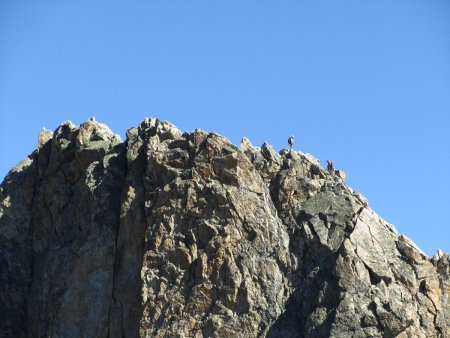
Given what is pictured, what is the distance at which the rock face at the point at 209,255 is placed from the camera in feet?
231

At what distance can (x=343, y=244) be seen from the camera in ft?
233

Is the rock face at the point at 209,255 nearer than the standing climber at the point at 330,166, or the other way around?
the rock face at the point at 209,255

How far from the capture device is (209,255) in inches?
2904

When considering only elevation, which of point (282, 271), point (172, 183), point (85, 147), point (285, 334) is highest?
point (85, 147)

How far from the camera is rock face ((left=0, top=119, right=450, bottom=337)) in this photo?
70375 mm

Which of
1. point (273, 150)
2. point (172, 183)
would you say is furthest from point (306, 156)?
point (172, 183)

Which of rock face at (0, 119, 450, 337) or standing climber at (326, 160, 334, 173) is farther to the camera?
standing climber at (326, 160, 334, 173)

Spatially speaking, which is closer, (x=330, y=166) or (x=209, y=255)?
(x=209, y=255)

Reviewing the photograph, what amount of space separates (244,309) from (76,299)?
42.4 ft

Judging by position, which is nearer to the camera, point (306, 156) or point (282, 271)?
point (282, 271)

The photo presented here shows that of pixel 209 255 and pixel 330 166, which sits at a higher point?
pixel 330 166

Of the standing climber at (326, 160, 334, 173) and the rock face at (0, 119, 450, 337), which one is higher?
the standing climber at (326, 160, 334, 173)

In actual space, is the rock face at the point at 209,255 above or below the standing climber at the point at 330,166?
below

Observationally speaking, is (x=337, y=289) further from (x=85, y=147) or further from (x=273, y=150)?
(x=85, y=147)
